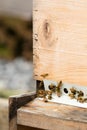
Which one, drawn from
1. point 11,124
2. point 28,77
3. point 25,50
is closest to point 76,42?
point 11,124

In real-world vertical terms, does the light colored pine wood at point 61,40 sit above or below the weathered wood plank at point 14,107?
above

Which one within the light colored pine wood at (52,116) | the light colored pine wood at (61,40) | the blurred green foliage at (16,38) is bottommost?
the blurred green foliage at (16,38)

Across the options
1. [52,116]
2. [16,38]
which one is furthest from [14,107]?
[16,38]

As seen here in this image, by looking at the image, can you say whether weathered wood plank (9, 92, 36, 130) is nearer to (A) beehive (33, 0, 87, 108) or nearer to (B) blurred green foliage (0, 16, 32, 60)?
(A) beehive (33, 0, 87, 108)

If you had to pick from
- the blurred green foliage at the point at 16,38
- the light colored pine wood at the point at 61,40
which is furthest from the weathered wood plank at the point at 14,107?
the blurred green foliage at the point at 16,38

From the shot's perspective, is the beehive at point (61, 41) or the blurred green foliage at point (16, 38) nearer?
the beehive at point (61, 41)

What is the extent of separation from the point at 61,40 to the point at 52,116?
1.27 feet

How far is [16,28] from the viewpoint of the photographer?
1019 cm

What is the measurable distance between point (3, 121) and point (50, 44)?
193 centimetres

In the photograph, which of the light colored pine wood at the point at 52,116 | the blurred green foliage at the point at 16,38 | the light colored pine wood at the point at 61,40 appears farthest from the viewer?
the blurred green foliage at the point at 16,38

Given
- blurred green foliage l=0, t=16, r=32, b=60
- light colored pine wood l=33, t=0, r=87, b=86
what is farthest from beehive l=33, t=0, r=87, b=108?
blurred green foliage l=0, t=16, r=32, b=60

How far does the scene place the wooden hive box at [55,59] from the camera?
245cm

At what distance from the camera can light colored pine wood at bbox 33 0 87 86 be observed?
8.13ft

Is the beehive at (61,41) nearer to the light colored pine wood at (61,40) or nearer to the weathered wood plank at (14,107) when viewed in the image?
the light colored pine wood at (61,40)
